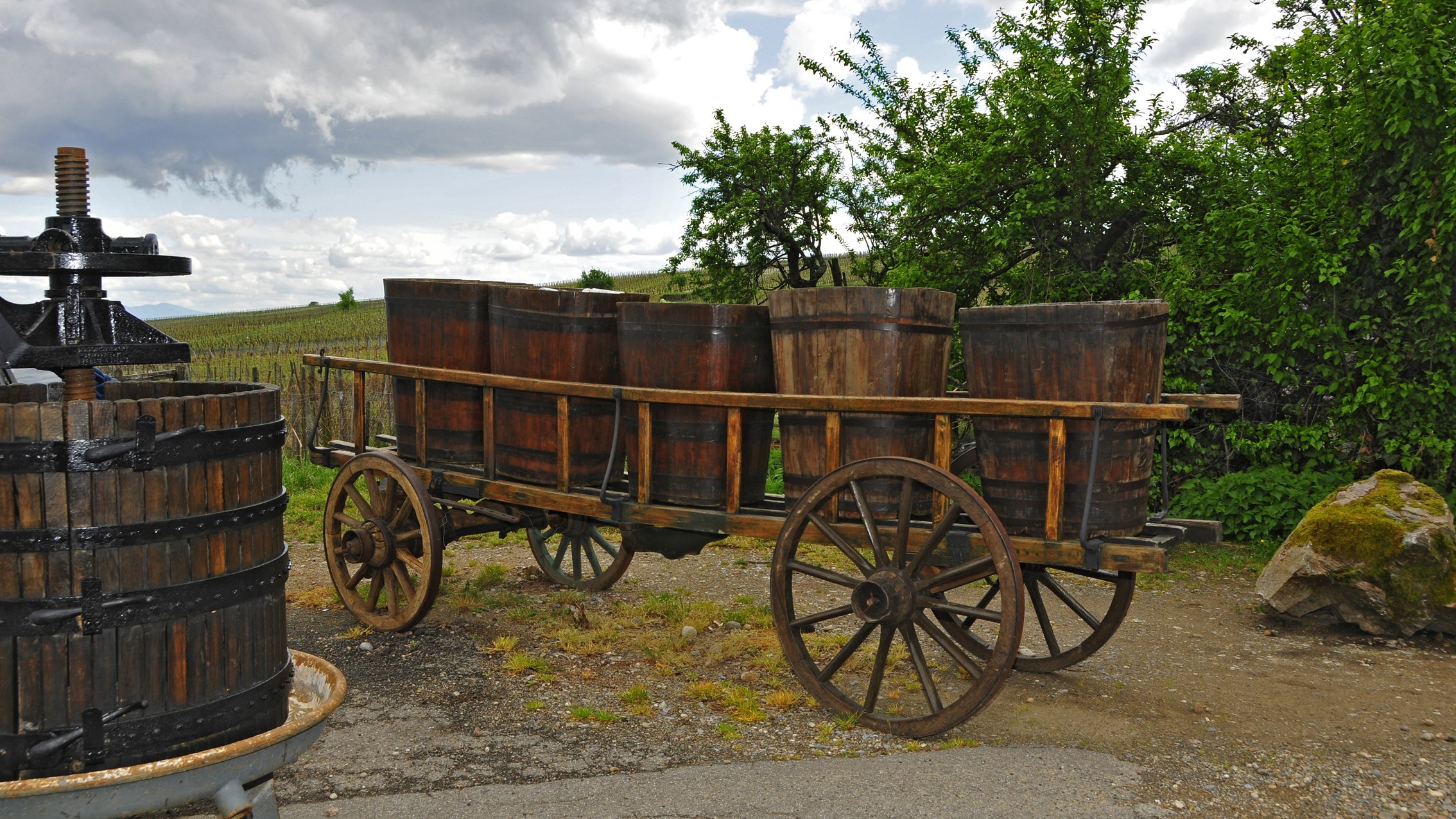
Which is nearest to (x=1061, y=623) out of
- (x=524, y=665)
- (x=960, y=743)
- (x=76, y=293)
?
(x=960, y=743)

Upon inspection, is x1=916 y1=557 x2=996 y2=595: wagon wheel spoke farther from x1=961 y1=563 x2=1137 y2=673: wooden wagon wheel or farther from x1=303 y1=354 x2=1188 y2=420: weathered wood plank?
x1=303 y1=354 x2=1188 y2=420: weathered wood plank

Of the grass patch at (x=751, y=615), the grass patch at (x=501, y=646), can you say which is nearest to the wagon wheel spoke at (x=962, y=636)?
the grass patch at (x=751, y=615)

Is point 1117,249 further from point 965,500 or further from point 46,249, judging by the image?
point 46,249

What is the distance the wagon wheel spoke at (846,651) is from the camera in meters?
4.73

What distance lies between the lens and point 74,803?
288 cm

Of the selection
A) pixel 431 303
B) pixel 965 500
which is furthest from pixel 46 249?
pixel 965 500

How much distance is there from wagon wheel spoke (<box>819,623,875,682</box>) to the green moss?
3.63 meters

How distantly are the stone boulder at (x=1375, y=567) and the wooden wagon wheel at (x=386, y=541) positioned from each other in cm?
520

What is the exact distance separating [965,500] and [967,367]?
2.33ft

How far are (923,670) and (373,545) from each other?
330cm

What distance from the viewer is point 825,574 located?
4.83 m

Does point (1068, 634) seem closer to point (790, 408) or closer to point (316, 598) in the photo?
point (790, 408)

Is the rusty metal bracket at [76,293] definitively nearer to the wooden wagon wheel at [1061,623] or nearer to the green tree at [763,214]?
the wooden wagon wheel at [1061,623]

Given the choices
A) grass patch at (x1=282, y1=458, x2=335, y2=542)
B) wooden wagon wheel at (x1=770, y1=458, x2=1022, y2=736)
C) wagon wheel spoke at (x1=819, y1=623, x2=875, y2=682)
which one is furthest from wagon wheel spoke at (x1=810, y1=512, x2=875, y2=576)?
grass patch at (x1=282, y1=458, x2=335, y2=542)
